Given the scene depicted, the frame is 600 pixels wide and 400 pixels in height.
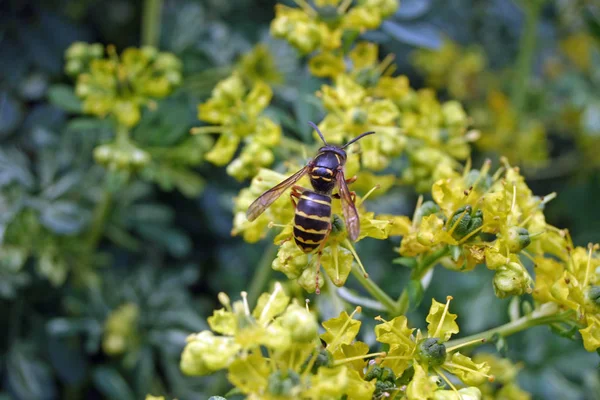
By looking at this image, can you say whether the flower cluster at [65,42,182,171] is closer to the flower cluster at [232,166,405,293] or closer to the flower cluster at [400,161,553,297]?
the flower cluster at [232,166,405,293]

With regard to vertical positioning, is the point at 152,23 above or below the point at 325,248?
above

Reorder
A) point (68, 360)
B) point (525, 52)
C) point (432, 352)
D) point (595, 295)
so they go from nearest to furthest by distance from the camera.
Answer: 1. point (432, 352)
2. point (595, 295)
3. point (68, 360)
4. point (525, 52)

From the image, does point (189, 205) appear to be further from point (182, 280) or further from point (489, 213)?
point (489, 213)

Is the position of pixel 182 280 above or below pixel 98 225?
below

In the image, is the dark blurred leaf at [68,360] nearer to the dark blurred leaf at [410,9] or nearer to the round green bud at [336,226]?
the round green bud at [336,226]

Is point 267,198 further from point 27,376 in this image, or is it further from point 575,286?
point 27,376

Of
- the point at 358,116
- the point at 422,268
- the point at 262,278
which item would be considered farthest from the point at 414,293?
the point at 262,278

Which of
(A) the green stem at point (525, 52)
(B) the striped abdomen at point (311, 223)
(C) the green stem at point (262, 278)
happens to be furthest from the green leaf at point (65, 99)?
(A) the green stem at point (525, 52)

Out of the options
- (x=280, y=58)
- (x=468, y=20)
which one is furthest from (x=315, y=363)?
(x=468, y=20)
